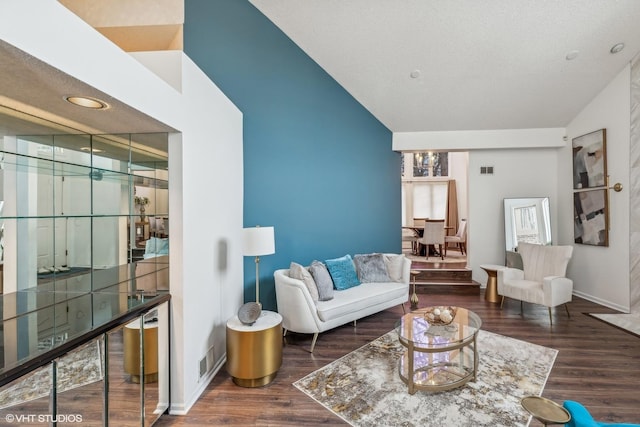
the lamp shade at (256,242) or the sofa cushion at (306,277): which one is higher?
the lamp shade at (256,242)

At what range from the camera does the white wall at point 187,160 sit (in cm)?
136

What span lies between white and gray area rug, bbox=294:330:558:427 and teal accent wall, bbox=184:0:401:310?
1.47 m

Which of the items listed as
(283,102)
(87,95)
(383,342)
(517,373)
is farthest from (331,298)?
(87,95)

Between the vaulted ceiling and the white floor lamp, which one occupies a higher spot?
the vaulted ceiling

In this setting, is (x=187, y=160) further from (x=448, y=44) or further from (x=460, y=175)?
(x=460, y=175)

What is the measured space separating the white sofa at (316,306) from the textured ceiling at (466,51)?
3137 mm

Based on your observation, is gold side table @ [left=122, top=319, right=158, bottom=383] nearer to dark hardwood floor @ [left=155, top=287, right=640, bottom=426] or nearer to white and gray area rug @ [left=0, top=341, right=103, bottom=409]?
white and gray area rug @ [left=0, top=341, right=103, bottom=409]

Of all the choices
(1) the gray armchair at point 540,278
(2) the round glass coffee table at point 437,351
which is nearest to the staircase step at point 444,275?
(1) the gray armchair at point 540,278

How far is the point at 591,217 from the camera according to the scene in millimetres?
5117

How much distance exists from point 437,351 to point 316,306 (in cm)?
136

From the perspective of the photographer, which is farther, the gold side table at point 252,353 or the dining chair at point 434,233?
the dining chair at point 434,233

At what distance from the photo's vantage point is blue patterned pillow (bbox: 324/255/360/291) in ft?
13.7

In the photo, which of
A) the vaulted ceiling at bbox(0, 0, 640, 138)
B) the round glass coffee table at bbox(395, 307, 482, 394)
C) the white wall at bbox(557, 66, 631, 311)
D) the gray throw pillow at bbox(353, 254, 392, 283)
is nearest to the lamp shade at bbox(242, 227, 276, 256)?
the round glass coffee table at bbox(395, 307, 482, 394)

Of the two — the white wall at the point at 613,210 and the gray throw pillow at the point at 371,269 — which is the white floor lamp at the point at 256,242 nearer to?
the gray throw pillow at the point at 371,269
